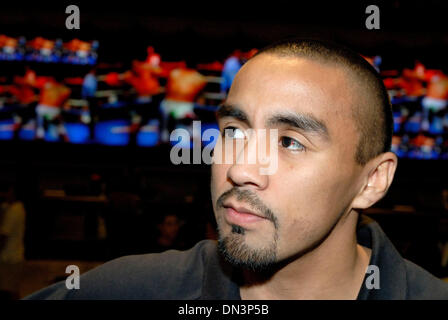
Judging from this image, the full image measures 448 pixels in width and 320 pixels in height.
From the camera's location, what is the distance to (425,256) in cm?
355

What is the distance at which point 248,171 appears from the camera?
1238 millimetres

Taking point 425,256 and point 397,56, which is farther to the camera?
point 397,56

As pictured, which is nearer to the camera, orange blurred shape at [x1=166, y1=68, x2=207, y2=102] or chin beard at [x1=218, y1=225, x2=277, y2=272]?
chin beard at [x1=218, y1=225, x2=277, y2=272]

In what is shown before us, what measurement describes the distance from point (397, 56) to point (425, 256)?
5219 millimetres

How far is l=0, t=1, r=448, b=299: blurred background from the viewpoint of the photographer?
259 inches

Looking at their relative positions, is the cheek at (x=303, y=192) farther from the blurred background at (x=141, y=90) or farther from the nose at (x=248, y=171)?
the blurred background at (x=141, y=90)

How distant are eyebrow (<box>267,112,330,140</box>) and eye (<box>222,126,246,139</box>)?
0.16 meters

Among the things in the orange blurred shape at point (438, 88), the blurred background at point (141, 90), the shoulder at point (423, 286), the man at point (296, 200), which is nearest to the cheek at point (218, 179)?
the man at point (296, 200)

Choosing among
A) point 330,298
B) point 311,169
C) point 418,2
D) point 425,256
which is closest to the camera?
point 311,169

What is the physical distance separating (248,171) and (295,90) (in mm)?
303

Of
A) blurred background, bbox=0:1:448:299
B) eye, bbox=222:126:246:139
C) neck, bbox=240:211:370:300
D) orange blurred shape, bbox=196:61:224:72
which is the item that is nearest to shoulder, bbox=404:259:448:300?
neck, bbox=240:211:370:300

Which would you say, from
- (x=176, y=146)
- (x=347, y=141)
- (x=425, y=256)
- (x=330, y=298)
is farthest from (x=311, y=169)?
(x=176, y=146)

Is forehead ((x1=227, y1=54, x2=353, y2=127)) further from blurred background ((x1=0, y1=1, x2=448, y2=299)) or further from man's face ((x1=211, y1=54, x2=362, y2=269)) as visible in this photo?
blurred background ((x1=0, y1=1, x2=448, y2=299))

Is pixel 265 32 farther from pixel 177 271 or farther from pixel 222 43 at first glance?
pixel 177 271
